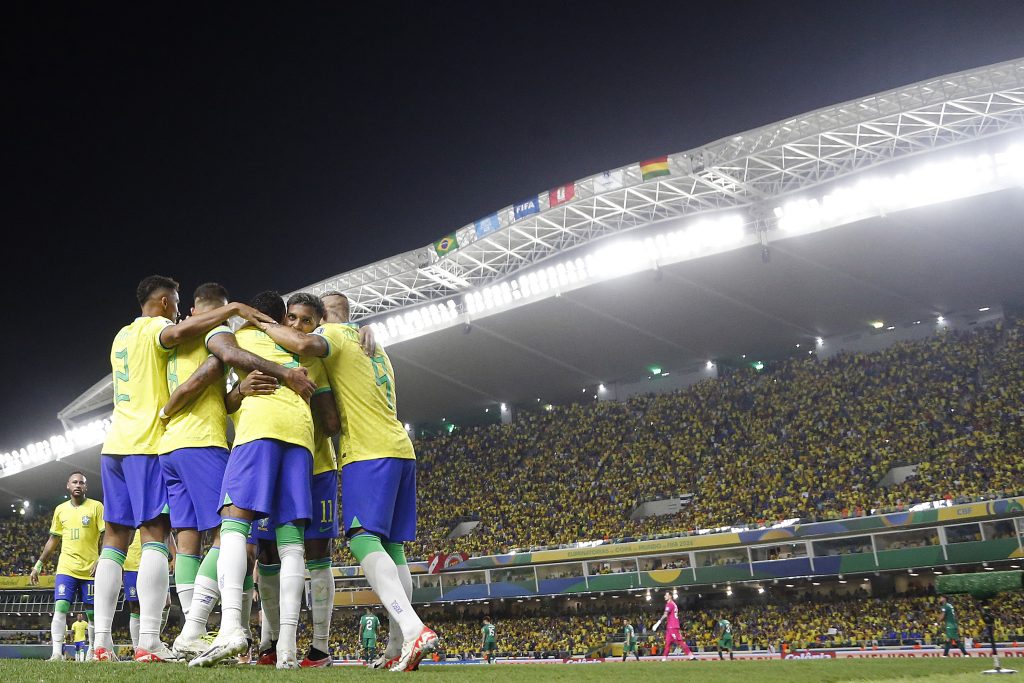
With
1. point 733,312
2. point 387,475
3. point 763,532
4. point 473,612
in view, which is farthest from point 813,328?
point 387,475

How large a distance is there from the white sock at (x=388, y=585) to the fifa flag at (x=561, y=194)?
23.7m

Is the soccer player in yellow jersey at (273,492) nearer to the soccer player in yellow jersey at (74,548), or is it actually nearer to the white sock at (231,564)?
the white sock at (231,564)

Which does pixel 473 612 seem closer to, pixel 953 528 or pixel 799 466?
pixel 799 466

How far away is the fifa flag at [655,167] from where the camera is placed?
84.9 ft

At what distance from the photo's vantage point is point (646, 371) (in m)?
40.1

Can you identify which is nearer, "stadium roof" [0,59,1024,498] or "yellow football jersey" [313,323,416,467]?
"yellow football jersey" [313,323,416,467]

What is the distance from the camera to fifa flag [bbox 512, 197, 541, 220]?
93.0 feet

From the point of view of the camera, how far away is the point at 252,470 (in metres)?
4.64

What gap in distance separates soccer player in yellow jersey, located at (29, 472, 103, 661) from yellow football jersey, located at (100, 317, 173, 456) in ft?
13.1

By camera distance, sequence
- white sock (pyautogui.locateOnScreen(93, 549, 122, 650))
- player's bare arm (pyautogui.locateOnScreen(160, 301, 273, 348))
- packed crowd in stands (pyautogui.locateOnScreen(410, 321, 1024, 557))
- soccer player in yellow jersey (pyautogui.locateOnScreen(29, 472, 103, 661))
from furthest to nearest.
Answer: packed crowd in stands (pyautogui.locateOnScreen(410, 321, 1024, 557)) < soccer player in yellow jersey (pyautogui.locateOnScreen(29, 472, 103, 661)) < white sock (pyautogui.locateOnScreen(93, 549, 122, 650)) < player's bare arm (pyautogui.locateOnScreen(160, 301, 273, 348))

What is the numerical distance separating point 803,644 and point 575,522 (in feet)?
35.7

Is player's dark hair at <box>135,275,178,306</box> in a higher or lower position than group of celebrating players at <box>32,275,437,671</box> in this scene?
higher

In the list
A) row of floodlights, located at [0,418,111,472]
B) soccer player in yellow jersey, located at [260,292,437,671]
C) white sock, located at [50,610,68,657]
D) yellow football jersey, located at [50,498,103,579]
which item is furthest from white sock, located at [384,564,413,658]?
row of floodlights, located at [0,418,111,472]

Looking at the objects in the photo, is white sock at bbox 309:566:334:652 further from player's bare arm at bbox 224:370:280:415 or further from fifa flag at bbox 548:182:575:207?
fifa flag at bbox 548:182:575:207
